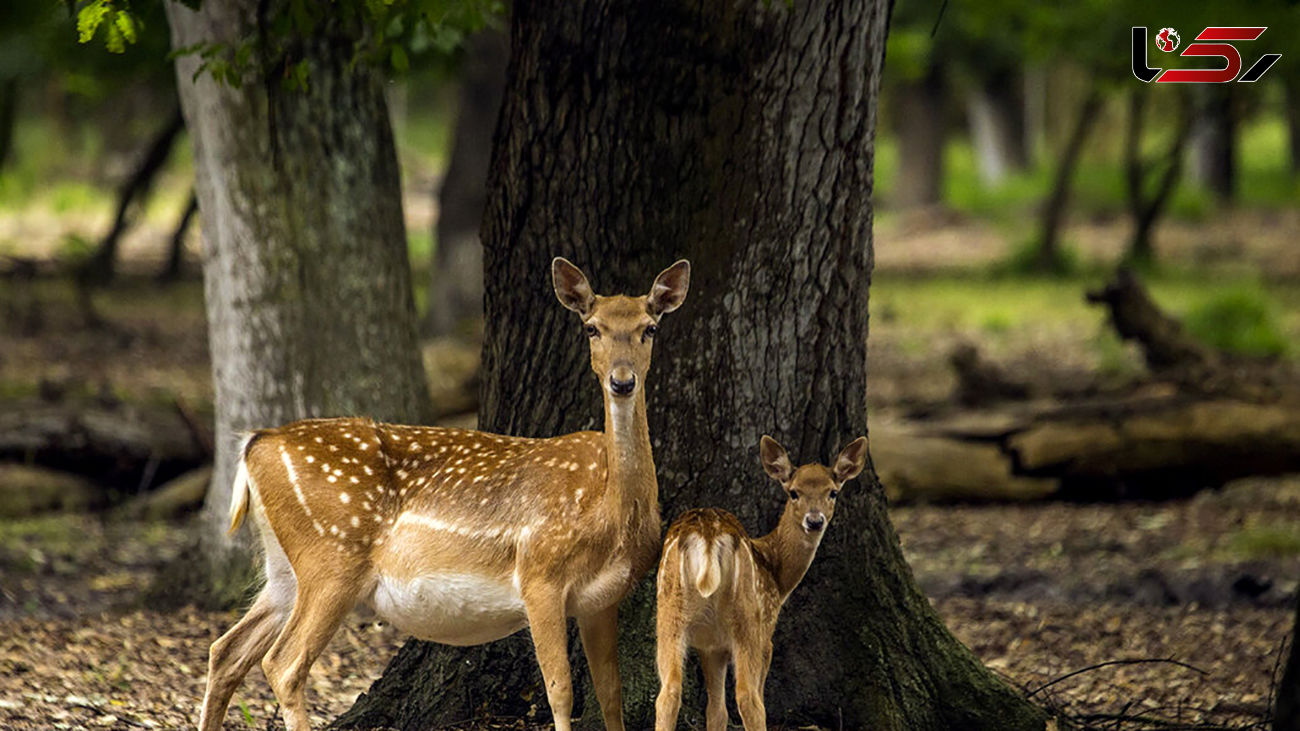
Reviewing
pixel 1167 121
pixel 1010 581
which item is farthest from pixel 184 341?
pixel 1167 121

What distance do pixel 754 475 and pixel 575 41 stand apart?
60.1 inches

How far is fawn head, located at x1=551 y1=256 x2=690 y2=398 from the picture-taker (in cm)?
432

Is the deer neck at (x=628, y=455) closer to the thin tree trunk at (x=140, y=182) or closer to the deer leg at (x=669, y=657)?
the deer leg at (x=669, y=657)

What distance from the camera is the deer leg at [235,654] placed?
4996 mm

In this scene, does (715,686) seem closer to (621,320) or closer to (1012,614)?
(621,320)

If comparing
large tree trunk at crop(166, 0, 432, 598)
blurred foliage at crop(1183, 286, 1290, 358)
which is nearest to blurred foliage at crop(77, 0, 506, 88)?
large tree trunk at crop(166, 0, 432, 598)

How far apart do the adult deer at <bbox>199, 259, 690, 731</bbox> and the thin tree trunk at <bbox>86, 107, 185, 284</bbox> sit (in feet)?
31.2

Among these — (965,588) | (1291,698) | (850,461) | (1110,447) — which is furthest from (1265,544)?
(1291,698)

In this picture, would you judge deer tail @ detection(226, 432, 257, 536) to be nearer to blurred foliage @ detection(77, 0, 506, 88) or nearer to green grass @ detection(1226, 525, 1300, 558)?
blurred foliage @ detection(77, 0, 506, 88)

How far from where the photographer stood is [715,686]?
4.64 meters

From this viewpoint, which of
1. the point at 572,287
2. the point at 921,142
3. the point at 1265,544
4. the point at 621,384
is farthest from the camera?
the point at 921,142

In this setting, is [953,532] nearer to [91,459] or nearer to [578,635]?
[578,635]

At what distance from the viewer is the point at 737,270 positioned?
5121 mm

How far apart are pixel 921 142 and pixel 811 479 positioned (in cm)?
2610
